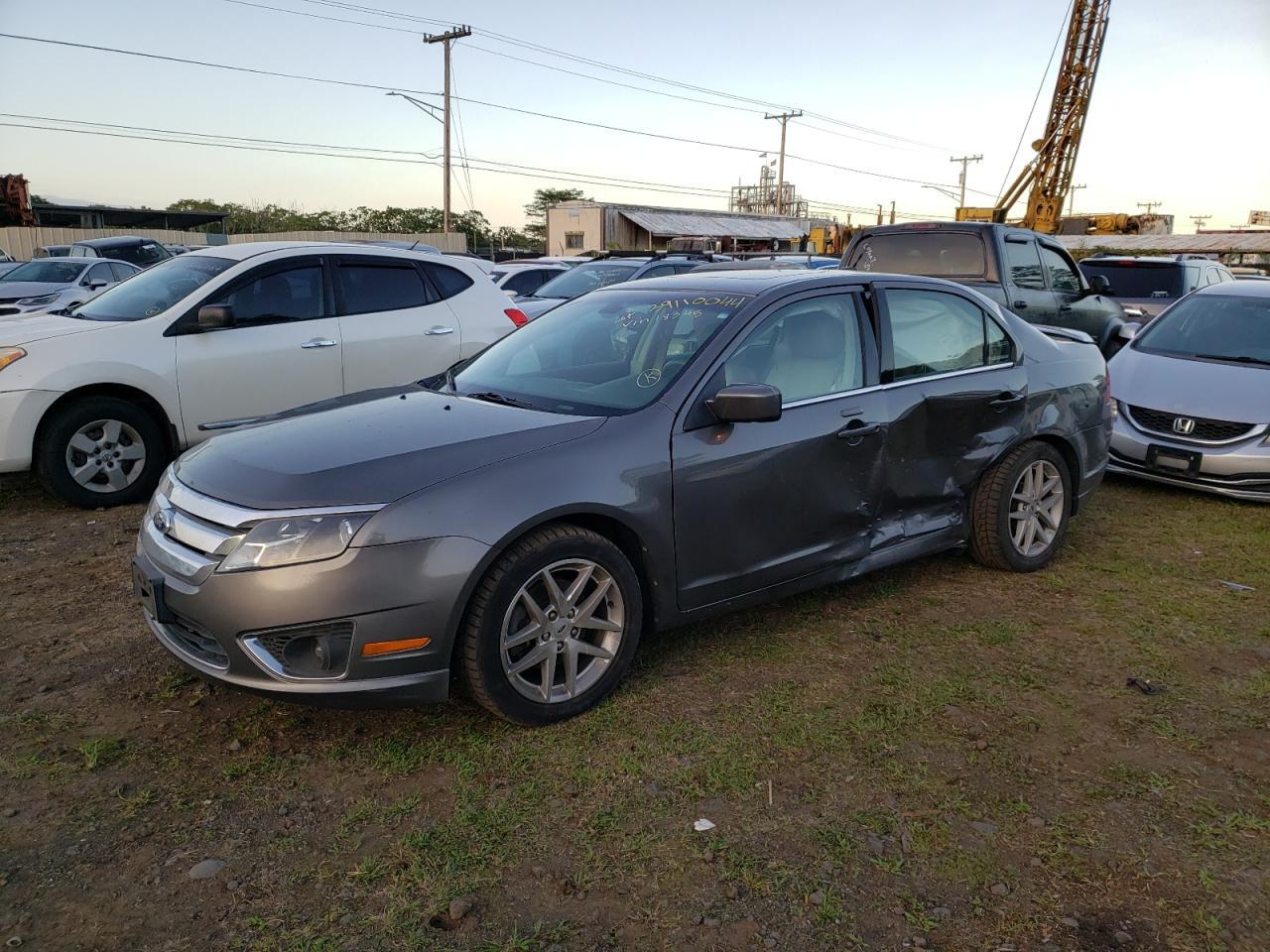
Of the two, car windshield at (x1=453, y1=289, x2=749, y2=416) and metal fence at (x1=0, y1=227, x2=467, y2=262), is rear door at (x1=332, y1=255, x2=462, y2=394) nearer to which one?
car windshield at (x1=453, y1=289, x2=749, y2=416)

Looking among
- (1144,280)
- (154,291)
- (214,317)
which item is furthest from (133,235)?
(1144,280)

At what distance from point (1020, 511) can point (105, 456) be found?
5690 millimetres

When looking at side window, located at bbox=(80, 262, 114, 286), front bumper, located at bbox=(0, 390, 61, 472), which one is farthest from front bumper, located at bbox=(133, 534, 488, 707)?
side window, located at bbox=(80, 262, 114, 286)

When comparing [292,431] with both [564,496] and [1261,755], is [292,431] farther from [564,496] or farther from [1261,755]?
[1261,755]

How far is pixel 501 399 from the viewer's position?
3887mm

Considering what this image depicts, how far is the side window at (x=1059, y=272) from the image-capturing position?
30.7 ft

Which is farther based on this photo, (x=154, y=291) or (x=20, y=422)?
(x=154, y=291)

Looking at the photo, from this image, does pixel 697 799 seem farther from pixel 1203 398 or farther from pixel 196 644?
pixel 1203 398

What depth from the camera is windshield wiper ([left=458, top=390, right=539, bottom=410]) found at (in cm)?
377

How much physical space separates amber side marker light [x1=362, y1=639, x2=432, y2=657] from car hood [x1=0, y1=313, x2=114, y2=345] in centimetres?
443

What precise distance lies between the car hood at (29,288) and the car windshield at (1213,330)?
1622cm

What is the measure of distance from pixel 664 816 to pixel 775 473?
150cm

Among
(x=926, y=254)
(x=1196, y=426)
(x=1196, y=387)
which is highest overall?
(x=926, y=254)

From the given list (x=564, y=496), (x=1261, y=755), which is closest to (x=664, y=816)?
(x=564, y=496)
